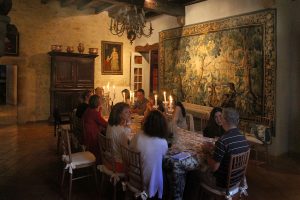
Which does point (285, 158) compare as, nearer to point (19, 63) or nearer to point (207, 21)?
point (207, 21)

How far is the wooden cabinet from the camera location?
27.7 ft

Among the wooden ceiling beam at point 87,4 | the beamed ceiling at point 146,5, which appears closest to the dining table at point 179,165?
the beamed ceiling at point 146,5

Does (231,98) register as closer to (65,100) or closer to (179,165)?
(179,165)

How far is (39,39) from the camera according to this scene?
8.69 metres

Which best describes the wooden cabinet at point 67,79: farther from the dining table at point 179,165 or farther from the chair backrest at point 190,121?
the dining table at point 179,165

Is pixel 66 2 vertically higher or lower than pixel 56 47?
higher

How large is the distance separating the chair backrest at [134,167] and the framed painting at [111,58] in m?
7.40

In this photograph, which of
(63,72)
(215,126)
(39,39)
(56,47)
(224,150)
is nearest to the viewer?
(224,150)

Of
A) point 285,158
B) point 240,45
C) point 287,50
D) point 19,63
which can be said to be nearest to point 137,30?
point 240,45

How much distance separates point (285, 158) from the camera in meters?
5.30

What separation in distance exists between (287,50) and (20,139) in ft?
20.2

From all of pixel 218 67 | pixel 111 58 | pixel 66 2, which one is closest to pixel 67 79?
pixel 111 58

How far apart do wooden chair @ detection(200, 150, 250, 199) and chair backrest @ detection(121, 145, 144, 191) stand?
0.68 meters

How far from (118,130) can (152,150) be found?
75 centimetres
